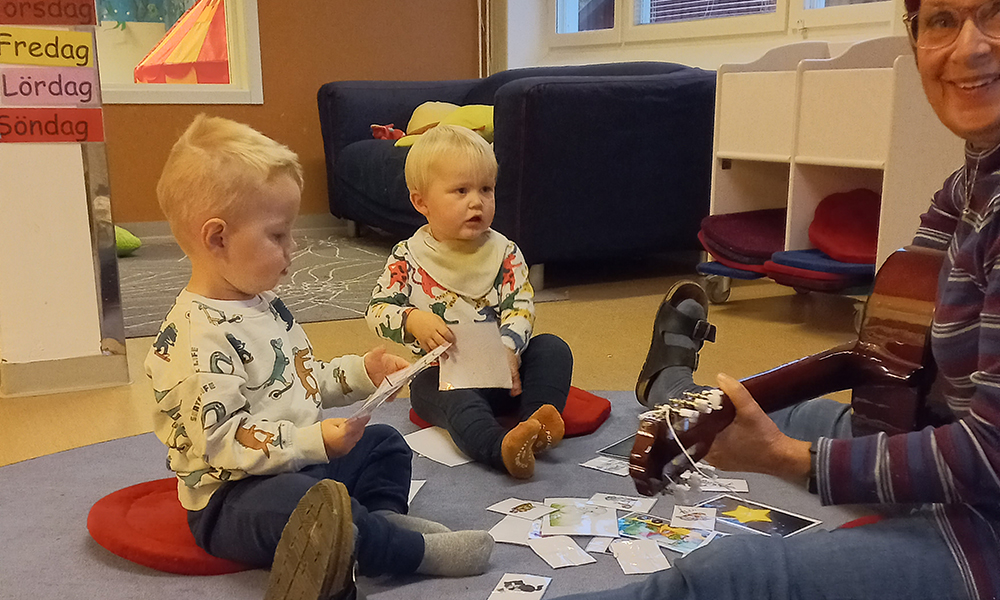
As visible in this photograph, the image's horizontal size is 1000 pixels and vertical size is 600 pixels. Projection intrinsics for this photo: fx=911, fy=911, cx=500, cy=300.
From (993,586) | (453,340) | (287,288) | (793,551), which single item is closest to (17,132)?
(453,340)

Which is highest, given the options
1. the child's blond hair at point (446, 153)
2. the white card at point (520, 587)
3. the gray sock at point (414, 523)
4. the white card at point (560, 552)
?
the child's blond hair at point (446, 153)

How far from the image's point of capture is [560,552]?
1342 mm

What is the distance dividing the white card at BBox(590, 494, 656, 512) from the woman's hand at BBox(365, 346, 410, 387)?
0.41 meters

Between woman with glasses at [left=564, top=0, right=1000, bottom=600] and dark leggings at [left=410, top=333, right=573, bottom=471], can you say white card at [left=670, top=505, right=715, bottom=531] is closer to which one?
dark leggings at [left=410, top=333, right=573, bottom=471]

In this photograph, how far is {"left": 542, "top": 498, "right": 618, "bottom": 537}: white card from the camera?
141cm

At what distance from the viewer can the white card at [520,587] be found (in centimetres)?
122

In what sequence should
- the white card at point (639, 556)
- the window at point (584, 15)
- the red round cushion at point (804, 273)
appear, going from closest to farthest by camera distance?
the white card at point (639, 556), the red round cushion at point (804, 273), the window at point (584, 15)

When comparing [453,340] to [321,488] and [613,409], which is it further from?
[321,488]

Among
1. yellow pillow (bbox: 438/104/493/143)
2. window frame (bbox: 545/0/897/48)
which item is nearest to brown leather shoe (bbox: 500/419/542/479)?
window frame (bbox: 545/0/897/48)

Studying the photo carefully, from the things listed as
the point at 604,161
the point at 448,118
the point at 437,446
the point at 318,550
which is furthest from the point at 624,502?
the point at 448,118

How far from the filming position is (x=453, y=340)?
1688 mm

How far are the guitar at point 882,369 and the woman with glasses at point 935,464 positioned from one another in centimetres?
11

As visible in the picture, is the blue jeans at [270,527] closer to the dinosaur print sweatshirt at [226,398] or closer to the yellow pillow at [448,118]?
the dinosaur print sweatshirt at [226,398]

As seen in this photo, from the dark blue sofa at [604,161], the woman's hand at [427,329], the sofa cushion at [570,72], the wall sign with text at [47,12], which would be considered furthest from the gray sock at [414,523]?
the sofa cushion at [570,72]
